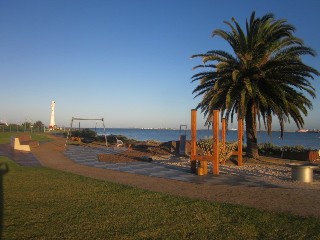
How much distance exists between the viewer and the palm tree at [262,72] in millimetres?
16469

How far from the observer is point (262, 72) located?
650 inches

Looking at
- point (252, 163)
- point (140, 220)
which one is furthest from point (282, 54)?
point (140, 220)

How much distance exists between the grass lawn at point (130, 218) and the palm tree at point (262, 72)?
9.53 m

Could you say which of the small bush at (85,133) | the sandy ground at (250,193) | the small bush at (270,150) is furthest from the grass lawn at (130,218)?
the small bush at (85,133)

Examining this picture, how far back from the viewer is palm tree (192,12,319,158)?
16.5 m

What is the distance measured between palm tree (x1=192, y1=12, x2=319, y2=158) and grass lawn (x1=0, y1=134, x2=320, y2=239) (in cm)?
953

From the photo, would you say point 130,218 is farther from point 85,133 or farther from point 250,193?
point 85,133

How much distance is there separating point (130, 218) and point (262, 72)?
12422mm

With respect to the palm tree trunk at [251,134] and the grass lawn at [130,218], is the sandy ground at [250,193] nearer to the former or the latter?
the grass lawn at [130,218]

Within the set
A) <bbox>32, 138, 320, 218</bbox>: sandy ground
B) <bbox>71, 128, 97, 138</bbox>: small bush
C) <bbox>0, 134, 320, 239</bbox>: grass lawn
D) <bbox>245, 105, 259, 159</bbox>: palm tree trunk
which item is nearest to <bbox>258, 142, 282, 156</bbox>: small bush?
<bbox>245, 105, 259, 159</bbox>: palm tree trunk

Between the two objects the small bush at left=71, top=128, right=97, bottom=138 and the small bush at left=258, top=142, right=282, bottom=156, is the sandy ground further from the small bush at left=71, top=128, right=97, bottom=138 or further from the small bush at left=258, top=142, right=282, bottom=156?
the small bush at left=71, top=128, right=97, bottom=138

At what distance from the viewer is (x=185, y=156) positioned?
20.4m

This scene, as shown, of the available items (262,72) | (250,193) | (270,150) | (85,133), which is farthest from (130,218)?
(85,133)

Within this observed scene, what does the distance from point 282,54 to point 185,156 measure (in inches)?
308
